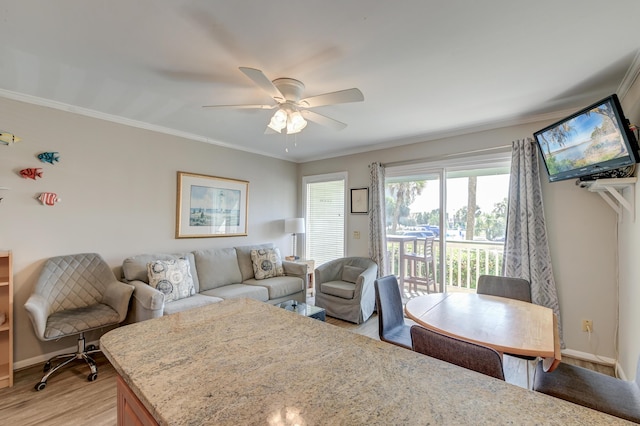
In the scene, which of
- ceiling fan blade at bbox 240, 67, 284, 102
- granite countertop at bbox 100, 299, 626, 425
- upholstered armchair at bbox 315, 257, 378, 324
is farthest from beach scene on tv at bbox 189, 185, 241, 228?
granite countertop at bbox 100, 299, 626, 425

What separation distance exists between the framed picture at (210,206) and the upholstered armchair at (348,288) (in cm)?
148

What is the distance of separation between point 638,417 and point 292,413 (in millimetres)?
1756

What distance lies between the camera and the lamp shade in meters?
4.76

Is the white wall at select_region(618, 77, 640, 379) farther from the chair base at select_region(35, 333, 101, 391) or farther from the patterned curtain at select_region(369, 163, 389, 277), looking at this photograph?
the chair base at select_region(35, 333, 101, 391)

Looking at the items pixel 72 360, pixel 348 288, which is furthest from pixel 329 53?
pixel 72 360

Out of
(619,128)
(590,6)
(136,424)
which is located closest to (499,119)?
(619,128)

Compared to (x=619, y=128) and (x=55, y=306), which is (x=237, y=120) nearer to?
(x=55, y=306)

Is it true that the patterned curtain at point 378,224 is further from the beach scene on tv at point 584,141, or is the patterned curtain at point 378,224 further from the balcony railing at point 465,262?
the beach scene on tv at point 584,141

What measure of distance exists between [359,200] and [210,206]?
2221mm

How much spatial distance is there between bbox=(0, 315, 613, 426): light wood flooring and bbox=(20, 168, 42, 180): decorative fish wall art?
1.74 metres

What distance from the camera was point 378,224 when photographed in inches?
162

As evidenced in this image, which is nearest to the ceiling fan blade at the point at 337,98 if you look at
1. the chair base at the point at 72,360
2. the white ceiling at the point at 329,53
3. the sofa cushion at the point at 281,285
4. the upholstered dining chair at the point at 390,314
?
the white ceiling at the point at 329,53

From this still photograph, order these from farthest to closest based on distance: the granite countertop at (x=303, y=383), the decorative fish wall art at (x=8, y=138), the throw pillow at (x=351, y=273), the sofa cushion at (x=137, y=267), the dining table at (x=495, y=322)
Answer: the throw pillow at (x=351, y=273) < the sofa cushion at (x=137, y=267) < the decorative fish wall art at (x=8, y=138) < the dining table at (x=495, y=322) < the granite countertop at (x=303, y=383)

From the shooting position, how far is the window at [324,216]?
15.7 feet
